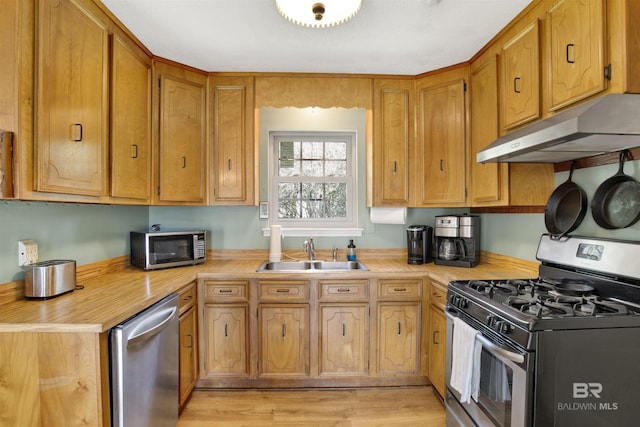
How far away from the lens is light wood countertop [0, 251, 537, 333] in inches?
48.4

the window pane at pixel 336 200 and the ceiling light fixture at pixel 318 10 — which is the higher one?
the ceiling light fixture at pixel 318 10

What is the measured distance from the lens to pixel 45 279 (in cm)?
153

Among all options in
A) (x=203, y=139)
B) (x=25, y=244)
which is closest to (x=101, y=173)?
(x=25, y=244)

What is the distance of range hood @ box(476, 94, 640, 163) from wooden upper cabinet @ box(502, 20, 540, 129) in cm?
30

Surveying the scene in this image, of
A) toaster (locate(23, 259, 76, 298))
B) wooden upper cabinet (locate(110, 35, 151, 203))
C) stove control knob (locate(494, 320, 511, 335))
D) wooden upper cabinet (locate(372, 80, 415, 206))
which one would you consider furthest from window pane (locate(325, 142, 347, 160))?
toaster (locate(23, 259, 76, 298))

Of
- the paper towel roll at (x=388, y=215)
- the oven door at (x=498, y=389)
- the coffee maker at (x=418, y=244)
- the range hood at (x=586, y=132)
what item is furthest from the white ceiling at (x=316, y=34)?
the oven door at (x=498, y=389)

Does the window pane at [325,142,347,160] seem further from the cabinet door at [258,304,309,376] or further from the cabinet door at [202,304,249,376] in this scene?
the cabinet door at [202,304,249,376]

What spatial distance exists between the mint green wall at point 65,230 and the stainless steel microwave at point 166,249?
0.50 ft

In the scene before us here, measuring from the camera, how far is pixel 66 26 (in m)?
1.49

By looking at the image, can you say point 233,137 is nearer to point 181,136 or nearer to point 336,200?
→ point 181,136

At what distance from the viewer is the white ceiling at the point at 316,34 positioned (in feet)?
5.70

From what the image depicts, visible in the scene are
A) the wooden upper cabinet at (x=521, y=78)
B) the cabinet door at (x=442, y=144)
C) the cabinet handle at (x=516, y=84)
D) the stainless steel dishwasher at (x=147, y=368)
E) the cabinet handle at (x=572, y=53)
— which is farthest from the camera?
the cabinet door at (x=442, y=144)

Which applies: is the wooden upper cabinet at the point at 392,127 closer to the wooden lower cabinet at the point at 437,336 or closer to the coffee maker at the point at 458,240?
the coffee maker at the point at 458,240

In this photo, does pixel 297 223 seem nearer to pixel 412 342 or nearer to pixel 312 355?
pixel 312 355
